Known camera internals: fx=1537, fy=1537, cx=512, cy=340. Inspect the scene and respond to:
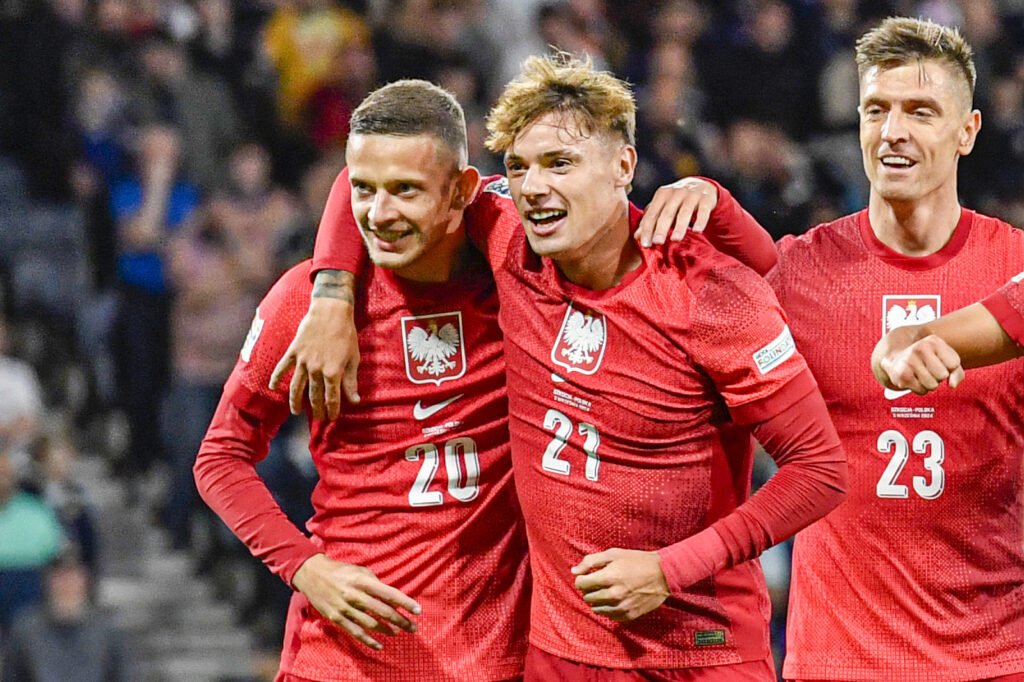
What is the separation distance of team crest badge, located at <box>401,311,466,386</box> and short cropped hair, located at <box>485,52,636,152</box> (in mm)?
449

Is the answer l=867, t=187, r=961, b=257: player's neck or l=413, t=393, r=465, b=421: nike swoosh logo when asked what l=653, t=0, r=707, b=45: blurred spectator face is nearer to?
l=867, t=187, r=961, b=257: player's neck

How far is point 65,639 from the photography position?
6.78 meters

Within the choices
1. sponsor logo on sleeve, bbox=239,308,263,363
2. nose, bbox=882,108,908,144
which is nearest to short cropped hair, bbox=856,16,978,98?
nose, bbox=882,108,908,144

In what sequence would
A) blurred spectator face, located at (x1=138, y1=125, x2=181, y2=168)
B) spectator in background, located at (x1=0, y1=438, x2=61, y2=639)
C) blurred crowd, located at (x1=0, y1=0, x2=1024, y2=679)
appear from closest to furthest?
spectator in background, located at (x1=0, y1=438, x2=61, y2=639), blurred crowd, located at (x1=0, y1=0, x2=1024, y2=679), blurred spectator face, located at (x1=138, y1=125, x2=181, y2=168)

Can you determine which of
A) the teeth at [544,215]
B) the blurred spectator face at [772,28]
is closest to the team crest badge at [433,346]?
the teeth at [544,215]

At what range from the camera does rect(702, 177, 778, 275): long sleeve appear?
3.53 m

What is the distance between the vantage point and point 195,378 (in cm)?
776

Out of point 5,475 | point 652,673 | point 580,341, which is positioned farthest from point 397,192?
point 5,475

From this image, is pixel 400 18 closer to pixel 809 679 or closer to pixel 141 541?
pixel 141 541

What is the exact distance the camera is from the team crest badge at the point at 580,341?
3.42 metres

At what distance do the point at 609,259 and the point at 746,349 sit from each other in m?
0.42

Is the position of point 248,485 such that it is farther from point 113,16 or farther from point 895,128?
point 113,16

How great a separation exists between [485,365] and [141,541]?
508cm

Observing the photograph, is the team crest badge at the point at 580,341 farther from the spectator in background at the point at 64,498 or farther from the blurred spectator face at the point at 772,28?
the blurred spectator face at the point at 772,28
